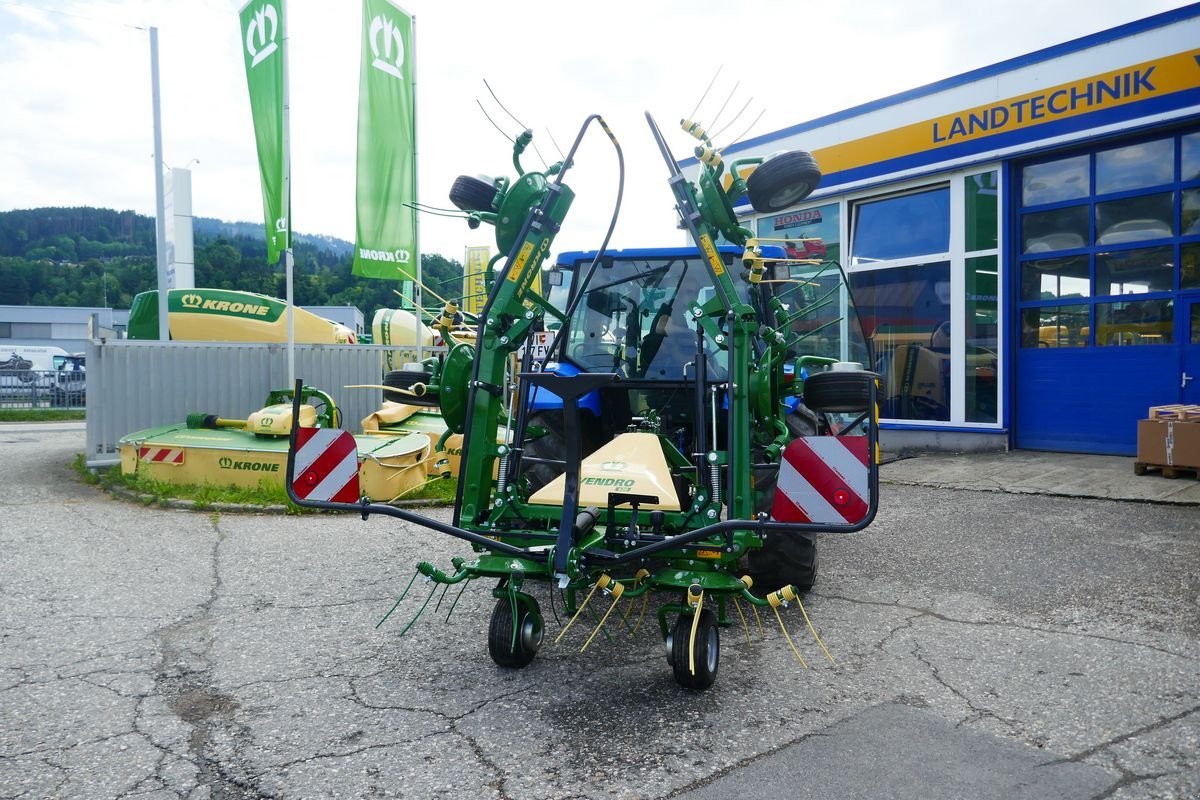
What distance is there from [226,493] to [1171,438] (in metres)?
8.94

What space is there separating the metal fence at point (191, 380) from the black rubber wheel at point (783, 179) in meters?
6.55

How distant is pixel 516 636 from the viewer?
373cm

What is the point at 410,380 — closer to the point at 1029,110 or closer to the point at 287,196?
the point at 287,196

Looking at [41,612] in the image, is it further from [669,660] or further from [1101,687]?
[1101,687]

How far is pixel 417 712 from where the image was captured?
338 cm

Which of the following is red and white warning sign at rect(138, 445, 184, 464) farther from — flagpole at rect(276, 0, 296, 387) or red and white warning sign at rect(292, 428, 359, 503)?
red and white warning sign at rect(292, 428, 359, 503)

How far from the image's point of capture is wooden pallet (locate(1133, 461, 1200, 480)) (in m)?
8.19

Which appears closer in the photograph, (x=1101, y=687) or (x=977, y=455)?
(x=1101, y=687)

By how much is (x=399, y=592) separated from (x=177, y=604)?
4.03 feet

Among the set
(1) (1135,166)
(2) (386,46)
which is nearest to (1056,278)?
(1) (1135,166)

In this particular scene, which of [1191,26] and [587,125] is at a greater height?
[1191,26]

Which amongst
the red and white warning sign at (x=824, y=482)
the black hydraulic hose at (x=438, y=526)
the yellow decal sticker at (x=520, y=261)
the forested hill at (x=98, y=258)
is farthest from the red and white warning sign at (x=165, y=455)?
the forested hill at (x=98, y=258)

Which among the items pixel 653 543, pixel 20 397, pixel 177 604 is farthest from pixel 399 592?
pixel 20 397

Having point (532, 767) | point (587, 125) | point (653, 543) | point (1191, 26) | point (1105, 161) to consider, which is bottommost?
point (532, 767)
